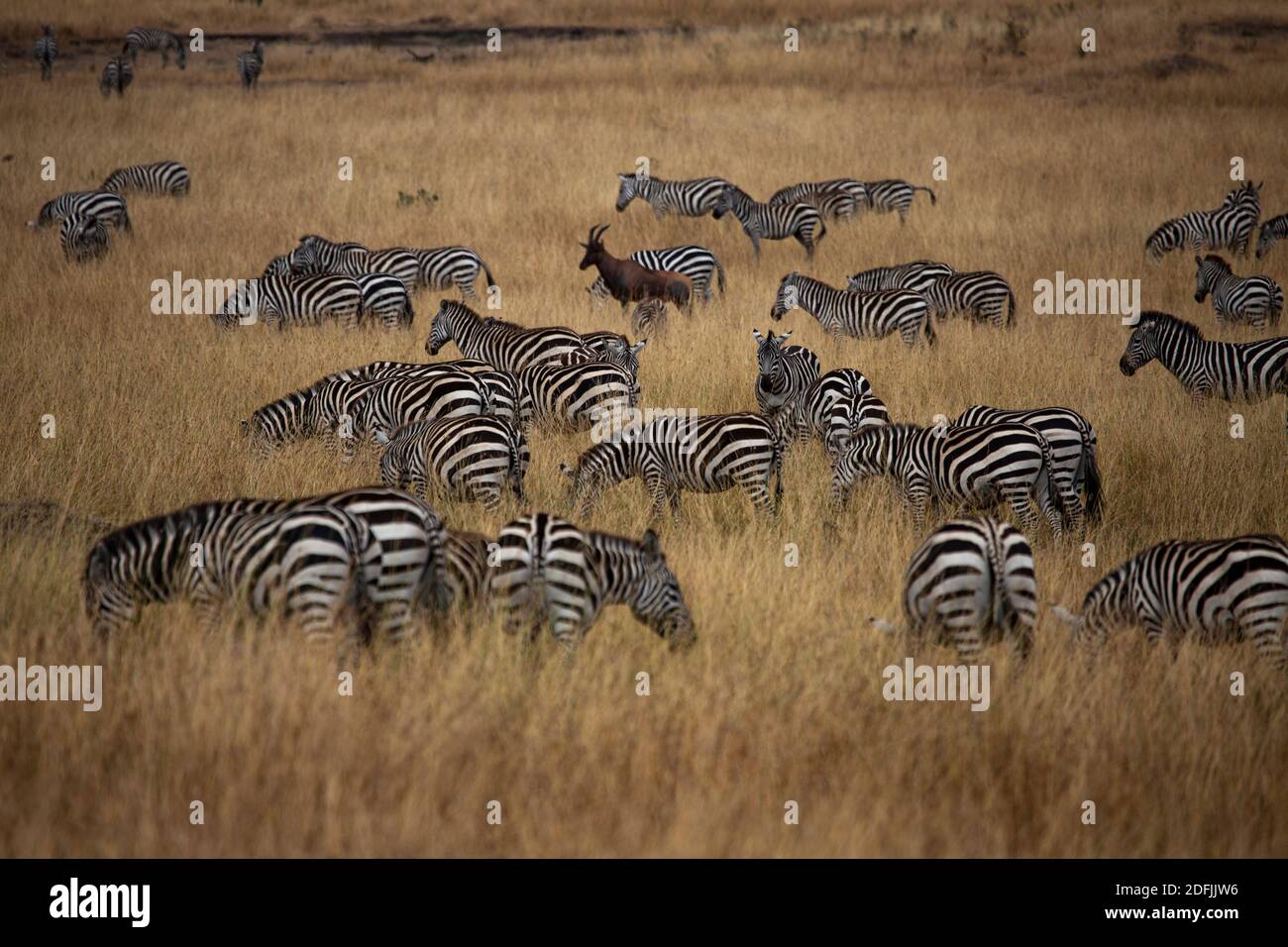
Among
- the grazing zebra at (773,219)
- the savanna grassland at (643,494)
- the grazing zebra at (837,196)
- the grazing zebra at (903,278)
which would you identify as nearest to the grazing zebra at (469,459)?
the savanna grassland at (643,494)

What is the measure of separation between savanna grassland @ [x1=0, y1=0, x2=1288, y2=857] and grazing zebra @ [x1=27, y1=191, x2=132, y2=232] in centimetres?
59

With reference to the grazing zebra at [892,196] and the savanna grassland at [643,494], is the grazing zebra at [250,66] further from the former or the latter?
the grazing zebra at [892,196]

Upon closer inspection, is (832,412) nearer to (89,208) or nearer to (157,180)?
(89,208)

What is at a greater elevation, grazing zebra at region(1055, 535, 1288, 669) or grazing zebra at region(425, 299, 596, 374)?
grazing zebra at region(425, 299, 596, 374)

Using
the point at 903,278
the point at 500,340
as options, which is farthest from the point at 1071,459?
the point at 903,278

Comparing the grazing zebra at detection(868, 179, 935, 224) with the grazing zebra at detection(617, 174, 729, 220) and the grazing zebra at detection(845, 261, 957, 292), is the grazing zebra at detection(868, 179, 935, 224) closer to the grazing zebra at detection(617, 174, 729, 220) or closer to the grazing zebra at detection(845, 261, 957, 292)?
the grazing zebra at detection(617, 174, 729, 220)

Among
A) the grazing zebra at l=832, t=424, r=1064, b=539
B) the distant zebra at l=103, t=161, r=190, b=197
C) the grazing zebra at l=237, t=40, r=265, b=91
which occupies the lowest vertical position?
the grazing zebra at l=832, t=424, r=1064, b=539

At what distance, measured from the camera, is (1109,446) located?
1125 centimetres

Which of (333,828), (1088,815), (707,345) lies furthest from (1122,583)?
(707,345)

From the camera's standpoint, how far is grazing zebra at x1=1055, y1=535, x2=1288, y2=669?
21.0 ft

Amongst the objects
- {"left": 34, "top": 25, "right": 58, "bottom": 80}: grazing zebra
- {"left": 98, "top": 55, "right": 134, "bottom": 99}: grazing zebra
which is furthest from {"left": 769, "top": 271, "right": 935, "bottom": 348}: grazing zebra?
{"left": 34, "top": 25, "right": 58, "bottom": 80}: grazing zebra

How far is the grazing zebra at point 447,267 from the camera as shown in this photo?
57.0 ft

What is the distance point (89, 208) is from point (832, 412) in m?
13.3

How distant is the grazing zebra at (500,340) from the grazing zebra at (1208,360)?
5679 mm
